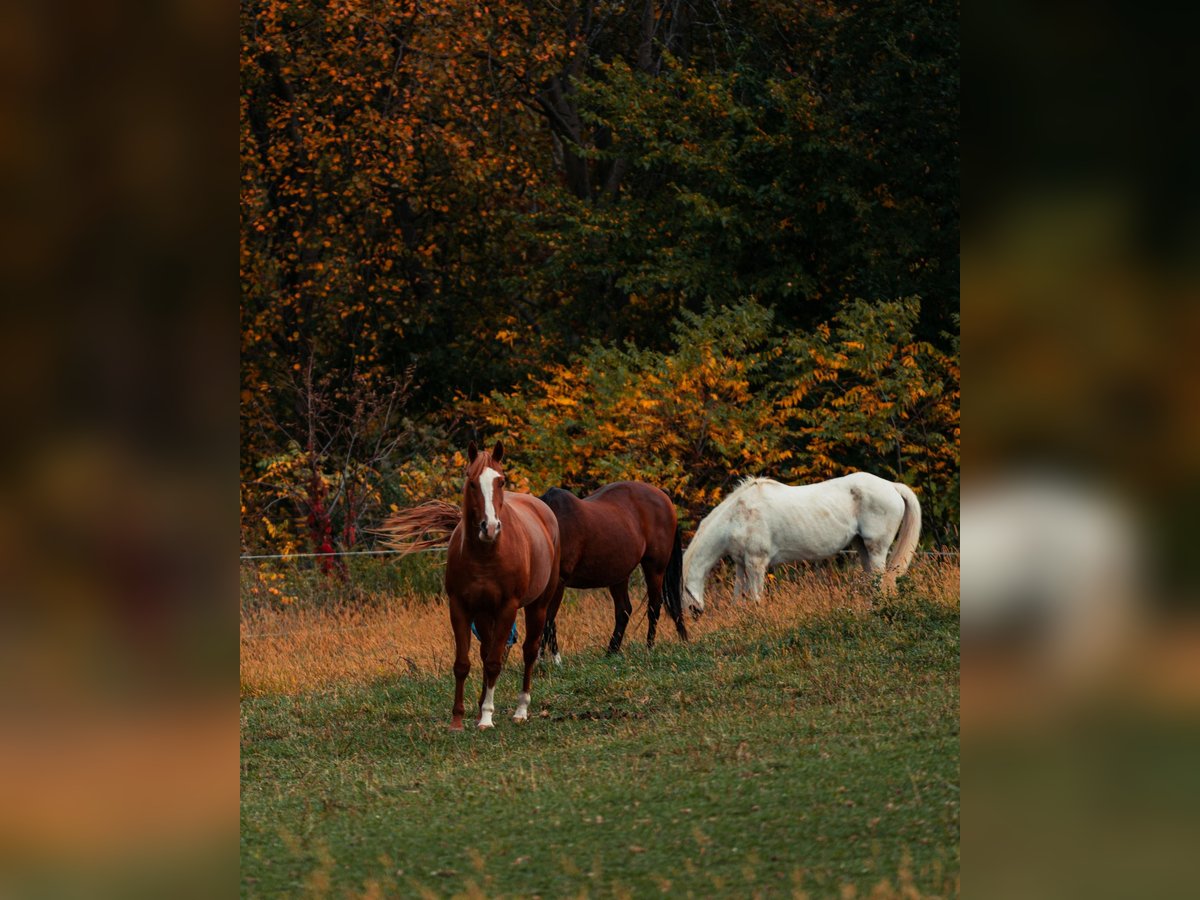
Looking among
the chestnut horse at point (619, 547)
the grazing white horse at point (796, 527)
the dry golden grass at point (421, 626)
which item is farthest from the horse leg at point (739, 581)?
the chestnut horse at point (619, 547)

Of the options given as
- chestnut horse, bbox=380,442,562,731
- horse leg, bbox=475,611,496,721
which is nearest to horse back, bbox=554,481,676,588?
chestnut horse, bbox=380,442,562,731

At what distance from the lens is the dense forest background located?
18500 millimetres

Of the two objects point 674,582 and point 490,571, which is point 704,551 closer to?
point 674,582

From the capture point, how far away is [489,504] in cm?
894

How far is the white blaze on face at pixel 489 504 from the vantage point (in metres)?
8.91

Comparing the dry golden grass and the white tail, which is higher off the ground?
the white tail

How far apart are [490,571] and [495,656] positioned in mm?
589

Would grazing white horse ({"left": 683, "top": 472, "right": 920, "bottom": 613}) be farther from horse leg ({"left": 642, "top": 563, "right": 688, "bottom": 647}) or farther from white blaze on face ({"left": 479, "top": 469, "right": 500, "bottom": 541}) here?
white blaze on face ({"left": 479, "top": 469, "right": 500, "bottom": 541})

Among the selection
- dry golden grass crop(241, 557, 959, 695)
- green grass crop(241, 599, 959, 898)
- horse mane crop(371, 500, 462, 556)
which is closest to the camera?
green grass crop(241, 599, 959, 898)
